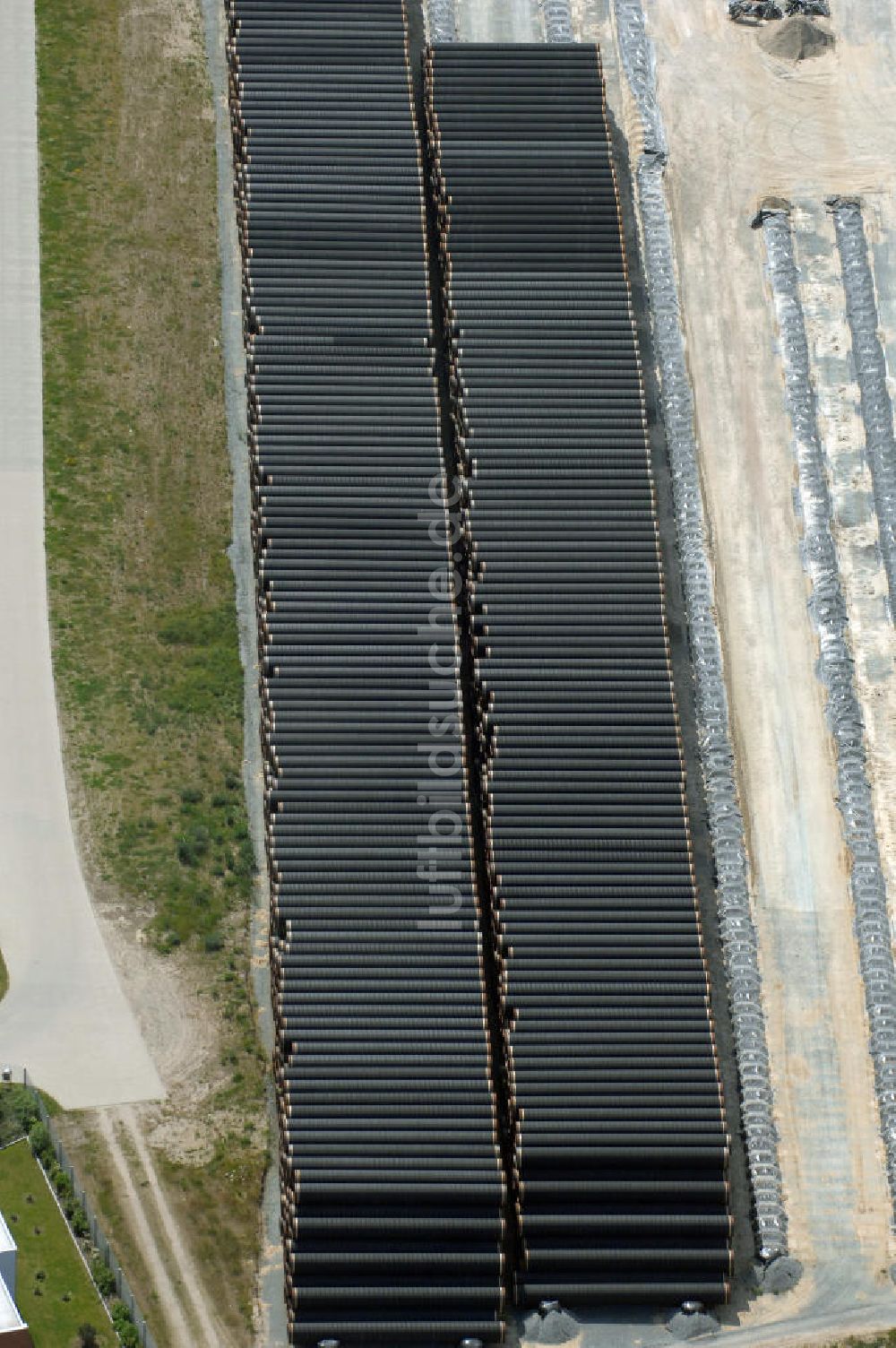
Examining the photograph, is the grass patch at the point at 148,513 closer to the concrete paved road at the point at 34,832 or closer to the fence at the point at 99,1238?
the fence at the point at 99,1238

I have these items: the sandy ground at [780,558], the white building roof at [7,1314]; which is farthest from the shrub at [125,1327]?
the sandy ground at [780,558]

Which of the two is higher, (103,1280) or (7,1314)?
(103,1280)

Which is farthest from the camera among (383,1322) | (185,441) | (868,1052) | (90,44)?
(90,44)

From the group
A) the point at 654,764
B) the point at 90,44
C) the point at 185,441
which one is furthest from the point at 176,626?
the point at 90,44

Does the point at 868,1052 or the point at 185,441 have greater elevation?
the point at 185,441

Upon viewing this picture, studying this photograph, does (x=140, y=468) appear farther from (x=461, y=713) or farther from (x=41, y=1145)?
(x=41, y=1145)

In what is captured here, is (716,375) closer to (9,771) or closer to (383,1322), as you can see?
(9,771)

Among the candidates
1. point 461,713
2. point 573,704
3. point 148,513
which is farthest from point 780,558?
point 148,513
